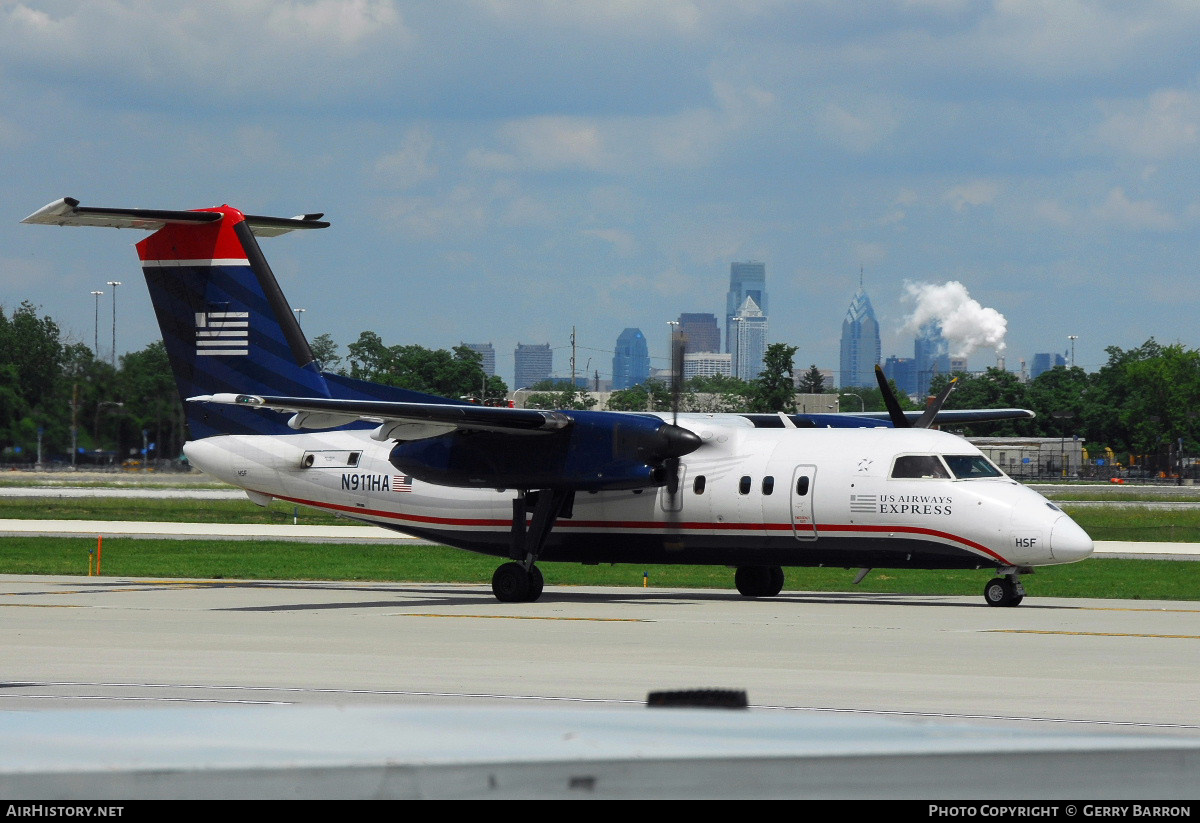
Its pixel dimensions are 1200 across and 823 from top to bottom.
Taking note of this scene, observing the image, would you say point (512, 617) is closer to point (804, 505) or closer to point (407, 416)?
point (407, 416)

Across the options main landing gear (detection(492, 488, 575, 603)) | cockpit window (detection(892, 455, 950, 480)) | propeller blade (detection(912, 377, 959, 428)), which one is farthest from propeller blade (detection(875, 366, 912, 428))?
main landing gear (detection(492, 488, 575, 603))

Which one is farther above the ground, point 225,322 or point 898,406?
point 225,322

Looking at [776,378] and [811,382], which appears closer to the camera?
[776,378]

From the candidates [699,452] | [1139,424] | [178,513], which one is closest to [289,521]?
[178,513]

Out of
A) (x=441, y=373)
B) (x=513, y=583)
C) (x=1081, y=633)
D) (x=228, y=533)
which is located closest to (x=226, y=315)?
(x=513, y=583)

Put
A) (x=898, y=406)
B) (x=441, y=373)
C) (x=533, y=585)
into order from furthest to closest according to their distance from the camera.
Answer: (x=441, y=373) → (x=898, y=406) → (x=533, y=585)

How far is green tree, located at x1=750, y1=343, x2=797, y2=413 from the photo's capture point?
7012 cm

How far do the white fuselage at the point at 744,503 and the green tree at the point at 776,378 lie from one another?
4532 centimetres

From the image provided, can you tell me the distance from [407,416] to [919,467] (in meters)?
7.68

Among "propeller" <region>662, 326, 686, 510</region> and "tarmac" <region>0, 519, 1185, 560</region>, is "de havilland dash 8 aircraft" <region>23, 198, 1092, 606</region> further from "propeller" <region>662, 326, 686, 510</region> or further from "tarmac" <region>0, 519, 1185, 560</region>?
"tarmac" <region>0, 519, 1185, 560</region>

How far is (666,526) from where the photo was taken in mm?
Answer: 23453

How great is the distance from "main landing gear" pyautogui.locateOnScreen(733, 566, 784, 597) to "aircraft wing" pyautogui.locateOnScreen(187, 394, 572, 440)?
4294mm
